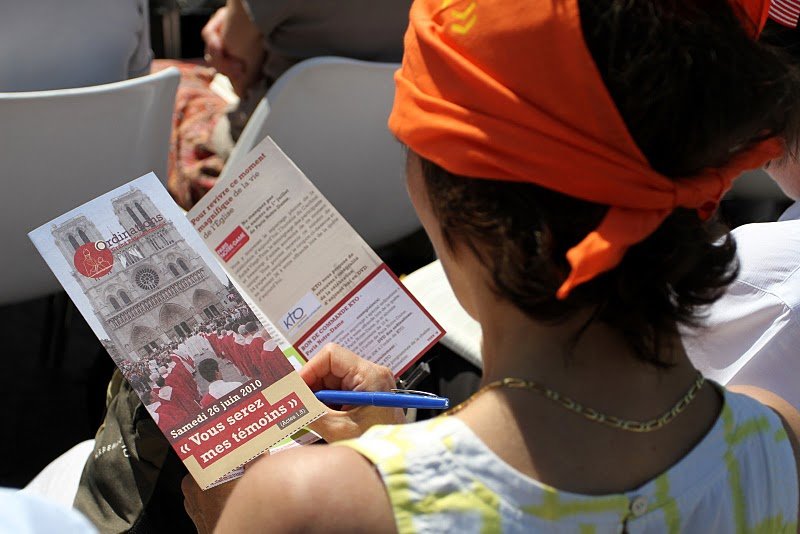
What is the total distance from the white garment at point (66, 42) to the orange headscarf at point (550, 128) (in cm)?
150

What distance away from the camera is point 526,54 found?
36.2 inches

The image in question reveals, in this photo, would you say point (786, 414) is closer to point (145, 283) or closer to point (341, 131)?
point (145, 283)

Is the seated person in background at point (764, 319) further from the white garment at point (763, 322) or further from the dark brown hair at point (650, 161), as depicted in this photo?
the dark brown hair at point (650, 161)

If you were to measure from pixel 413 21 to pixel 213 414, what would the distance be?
0.51 metres

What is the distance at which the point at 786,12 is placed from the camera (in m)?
1.33

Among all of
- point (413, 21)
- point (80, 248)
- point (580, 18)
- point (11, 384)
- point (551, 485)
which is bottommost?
point (551, 485)

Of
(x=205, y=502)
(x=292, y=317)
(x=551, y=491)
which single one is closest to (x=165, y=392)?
(x=205, y=502)

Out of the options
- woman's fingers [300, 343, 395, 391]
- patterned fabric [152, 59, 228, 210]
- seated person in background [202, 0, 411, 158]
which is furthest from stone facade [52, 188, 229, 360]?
patterned fabric [152, 59, 228, 210]

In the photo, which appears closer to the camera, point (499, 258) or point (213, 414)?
point (499, 258)

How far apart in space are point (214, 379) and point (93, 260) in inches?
8.3

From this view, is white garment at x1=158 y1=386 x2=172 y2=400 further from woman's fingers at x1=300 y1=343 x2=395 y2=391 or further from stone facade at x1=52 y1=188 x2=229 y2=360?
woman's fingers at x1=300 y1=343 x2=395 y2=391

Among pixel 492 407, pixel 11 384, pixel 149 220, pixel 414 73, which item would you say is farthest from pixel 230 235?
pixel 11 384

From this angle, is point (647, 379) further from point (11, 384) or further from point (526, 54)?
point (11, 384)

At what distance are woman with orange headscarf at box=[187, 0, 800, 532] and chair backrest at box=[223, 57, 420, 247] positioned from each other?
4.72 ft
